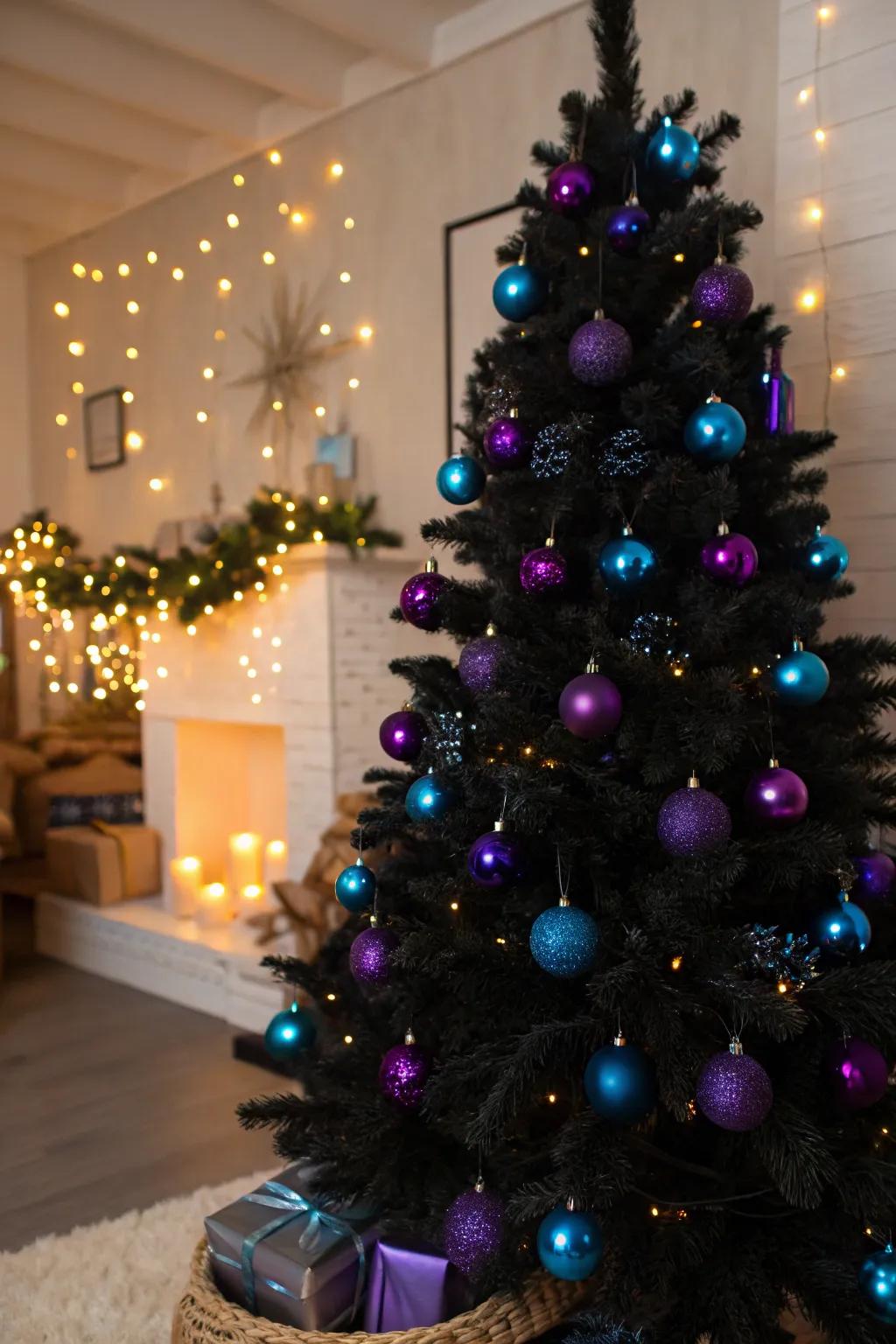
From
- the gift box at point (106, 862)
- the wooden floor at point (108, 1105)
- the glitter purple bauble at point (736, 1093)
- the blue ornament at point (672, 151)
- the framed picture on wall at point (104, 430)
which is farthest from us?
the framed picture on wall at point (104, 430)

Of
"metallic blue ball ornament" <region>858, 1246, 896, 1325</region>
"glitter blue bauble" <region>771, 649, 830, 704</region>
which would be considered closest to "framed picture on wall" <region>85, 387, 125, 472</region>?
"glitter blue bauble" <region>771, 649, 830, 704</region>

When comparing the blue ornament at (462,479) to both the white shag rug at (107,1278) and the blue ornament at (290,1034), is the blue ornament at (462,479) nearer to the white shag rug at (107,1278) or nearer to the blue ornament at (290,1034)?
the blue ornament at (290,1034)

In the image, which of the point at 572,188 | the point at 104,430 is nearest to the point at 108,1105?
the point at 572,188

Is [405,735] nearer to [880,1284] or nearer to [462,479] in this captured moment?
[462,479]

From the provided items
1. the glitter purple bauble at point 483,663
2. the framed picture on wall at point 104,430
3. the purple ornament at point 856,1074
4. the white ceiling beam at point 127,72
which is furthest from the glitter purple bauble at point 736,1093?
the framed picture on wall at point 104,430

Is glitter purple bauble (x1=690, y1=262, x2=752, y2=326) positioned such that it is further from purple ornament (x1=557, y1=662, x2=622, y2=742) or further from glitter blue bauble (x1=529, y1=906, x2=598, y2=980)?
glitter blue bauble (x1=529, y1=906, x2=598, y2=980)

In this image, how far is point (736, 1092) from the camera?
1.20 meters

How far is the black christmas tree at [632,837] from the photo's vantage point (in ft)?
4.21

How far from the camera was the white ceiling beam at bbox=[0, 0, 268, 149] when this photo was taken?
10.4 feet

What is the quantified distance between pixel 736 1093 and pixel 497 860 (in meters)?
0.37

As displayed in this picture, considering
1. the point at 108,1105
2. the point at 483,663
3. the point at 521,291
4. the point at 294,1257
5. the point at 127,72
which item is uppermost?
the point at 127,72

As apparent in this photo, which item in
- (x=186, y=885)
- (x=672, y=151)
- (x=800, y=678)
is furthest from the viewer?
(x=186, y=885)

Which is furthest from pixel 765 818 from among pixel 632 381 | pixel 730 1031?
pixel 632 381

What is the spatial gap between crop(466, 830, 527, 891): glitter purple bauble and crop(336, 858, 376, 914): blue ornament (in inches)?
10.7
